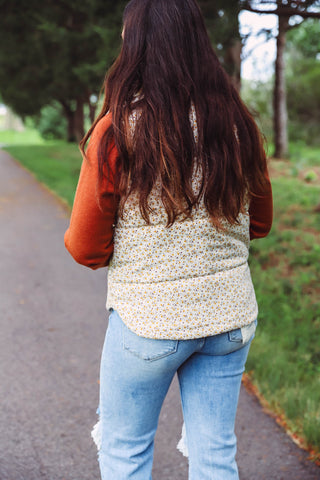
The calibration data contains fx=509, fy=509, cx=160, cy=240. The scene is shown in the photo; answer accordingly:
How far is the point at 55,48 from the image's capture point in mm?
18234

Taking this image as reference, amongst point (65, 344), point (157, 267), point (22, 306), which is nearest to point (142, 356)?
point (157, 267)

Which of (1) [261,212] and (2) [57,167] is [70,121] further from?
(1) [261,212]

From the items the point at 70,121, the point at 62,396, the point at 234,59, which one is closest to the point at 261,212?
the point at 62,396

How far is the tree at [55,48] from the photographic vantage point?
276 inches

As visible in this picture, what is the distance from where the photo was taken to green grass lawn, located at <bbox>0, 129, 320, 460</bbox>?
305 centimetres

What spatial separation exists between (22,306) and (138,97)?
12.1ft

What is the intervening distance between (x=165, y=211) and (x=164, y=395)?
59cm

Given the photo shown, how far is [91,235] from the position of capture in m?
1.46

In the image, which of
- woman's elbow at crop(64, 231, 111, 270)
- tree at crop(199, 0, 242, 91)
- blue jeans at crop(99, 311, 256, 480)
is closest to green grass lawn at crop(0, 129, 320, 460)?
blue jeans at crop(99, 311, 256, 480)

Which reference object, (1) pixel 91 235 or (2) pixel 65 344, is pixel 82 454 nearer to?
(2) pixel 65 344

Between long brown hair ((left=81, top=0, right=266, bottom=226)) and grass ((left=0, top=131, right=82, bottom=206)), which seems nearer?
long brown hair ((left=81, top=0, right=266, bottom=226))

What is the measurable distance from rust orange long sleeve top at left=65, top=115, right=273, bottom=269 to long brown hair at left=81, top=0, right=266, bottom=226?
28 millimetres

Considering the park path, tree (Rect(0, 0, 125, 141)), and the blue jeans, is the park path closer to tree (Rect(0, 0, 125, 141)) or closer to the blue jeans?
the blue jeans

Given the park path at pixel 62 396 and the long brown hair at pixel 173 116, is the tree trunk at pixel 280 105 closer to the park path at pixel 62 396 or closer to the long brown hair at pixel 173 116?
the park path at pixel 62 396
